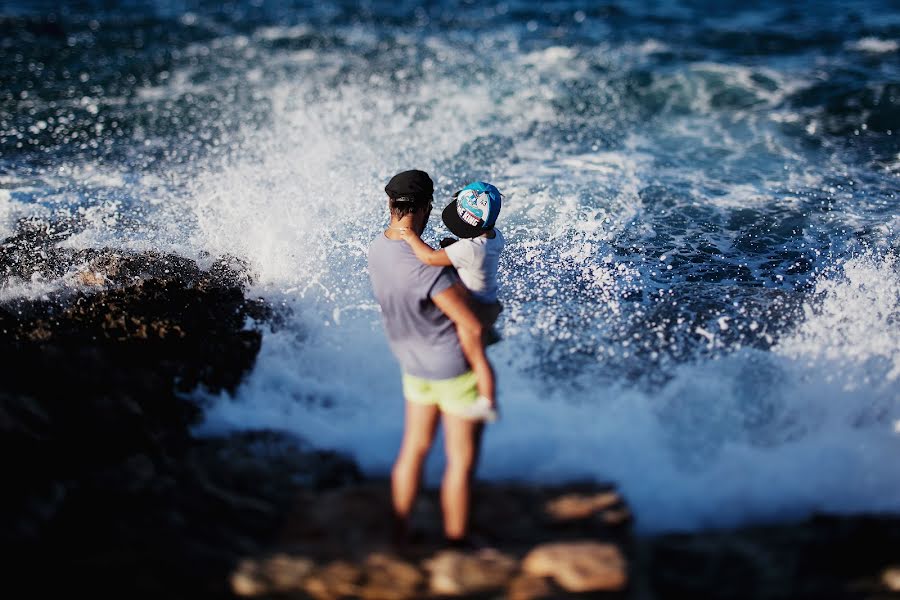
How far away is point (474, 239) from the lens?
427 centimetres

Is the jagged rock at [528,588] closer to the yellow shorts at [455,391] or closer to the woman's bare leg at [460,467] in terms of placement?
the woman's bare leg at [460,467]

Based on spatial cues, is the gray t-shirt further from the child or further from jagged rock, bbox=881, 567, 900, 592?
jagged rock, bbox=881, 567, 900, 592

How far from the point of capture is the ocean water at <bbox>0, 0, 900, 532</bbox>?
5070 mm

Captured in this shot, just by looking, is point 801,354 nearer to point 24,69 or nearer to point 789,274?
point 789,274

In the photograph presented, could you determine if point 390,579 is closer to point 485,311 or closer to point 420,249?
point 420,249

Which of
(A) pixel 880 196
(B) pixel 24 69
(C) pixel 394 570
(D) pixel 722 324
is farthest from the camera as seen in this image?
(B) pixel 24 69

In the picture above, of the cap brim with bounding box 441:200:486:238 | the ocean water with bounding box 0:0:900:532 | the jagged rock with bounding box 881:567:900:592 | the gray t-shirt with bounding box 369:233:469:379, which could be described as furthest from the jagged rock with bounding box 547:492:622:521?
the cap brim with bounding box 441:200:486:238

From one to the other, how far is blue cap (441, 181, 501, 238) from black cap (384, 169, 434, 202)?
18.8 inches

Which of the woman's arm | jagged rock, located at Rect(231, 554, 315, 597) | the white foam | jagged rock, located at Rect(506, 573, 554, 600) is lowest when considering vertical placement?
jagged rock, located at Rect(231, 554, 315, 597)

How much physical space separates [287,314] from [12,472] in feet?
8.48

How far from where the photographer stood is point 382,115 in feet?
34.4

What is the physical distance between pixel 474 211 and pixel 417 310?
2.85ft

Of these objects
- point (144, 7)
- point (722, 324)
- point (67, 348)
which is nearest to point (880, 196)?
point (722, 324)

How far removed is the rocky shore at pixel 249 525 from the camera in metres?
3.43
